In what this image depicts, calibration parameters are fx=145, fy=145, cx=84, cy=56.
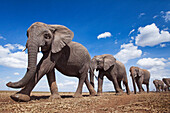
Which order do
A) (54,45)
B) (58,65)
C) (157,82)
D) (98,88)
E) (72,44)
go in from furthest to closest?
(157,82), (98,88), (72,44), (58,65), (54,45)

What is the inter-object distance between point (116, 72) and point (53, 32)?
7276mm

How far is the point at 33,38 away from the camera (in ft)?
22.6

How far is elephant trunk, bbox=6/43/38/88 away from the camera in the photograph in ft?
20.1

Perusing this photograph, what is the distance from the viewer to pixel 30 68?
6477mm

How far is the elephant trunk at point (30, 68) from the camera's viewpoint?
6.14 metres

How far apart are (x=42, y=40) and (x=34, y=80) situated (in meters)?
1.99

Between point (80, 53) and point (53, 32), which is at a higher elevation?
point (53, 32)

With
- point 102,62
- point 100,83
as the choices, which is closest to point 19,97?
point 100,83

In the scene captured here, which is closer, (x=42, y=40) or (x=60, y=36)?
(x=42, y=40)

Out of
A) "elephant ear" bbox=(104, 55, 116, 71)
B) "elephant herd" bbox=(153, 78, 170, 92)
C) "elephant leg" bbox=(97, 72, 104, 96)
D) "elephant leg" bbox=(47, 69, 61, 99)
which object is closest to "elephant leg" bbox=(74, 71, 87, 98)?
"elephant leg" bbox=(47, 69, 61, 99)

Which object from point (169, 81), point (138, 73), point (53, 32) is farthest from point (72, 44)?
point (169, 81)

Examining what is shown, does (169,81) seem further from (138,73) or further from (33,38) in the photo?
(33,38)

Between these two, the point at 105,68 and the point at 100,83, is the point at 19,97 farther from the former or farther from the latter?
the point at 105,68

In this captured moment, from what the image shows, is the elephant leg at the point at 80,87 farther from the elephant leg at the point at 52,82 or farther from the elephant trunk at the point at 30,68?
the elephant trunk at the point at 30,68
